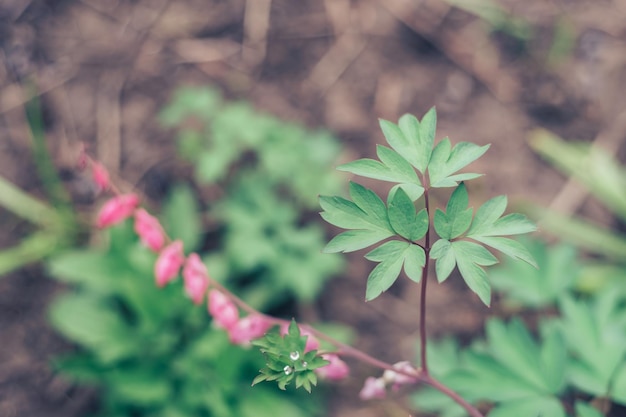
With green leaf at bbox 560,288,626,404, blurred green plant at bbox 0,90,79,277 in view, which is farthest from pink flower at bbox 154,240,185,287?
blurred green plant at bbox 0,90,79,277

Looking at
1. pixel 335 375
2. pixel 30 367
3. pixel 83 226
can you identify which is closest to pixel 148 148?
pixel 83 226

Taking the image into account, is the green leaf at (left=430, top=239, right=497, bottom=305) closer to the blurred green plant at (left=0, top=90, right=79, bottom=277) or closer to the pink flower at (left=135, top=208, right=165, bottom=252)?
the pink flower at (left=135, top=208, right=165, bottom=252)

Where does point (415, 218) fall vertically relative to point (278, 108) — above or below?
above

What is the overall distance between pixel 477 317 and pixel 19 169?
7.13 feet

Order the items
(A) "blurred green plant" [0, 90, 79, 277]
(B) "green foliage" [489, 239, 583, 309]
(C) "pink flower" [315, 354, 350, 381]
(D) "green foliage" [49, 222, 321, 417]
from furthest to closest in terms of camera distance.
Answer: (A) "blurred green plant" [0, 90, 79, 277] → (D) "green foliage" [49, 222, 321, 417] → (B) "green foliage" [489, 239, 583, 309] → (C) "pink flower" [315, 354, 350, 381]

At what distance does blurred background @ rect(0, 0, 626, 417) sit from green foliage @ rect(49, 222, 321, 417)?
26 centimetres

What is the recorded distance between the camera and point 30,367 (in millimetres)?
2422

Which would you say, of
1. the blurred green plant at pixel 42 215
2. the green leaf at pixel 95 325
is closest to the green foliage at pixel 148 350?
the green leaf at pixel 95 325

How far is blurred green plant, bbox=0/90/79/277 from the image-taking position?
244cm

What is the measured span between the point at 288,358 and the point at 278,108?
203 centimetres

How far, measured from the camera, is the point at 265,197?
7.94 feet

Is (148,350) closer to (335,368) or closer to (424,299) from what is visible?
(335,368)

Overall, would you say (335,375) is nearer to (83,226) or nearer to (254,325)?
(254,325)

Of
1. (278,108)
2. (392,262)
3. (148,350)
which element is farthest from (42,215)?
(392,262)
